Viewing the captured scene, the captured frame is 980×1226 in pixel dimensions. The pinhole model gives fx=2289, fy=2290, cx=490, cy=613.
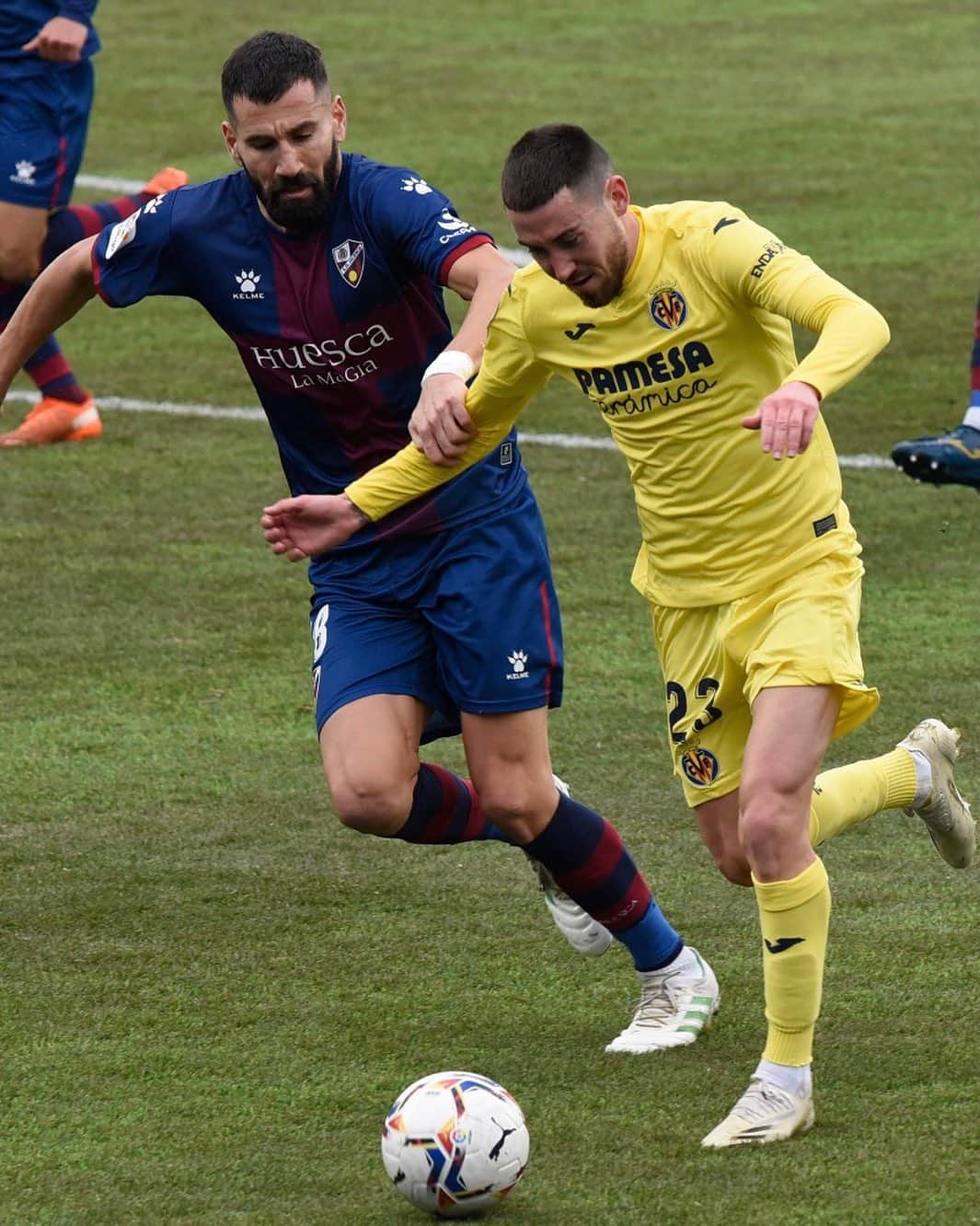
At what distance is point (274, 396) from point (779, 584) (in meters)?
1.42

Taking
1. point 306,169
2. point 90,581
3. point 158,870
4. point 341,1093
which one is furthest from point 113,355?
point 341,1093

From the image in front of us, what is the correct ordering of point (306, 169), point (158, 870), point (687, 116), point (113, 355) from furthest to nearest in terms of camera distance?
1. point (687, 116)
2. point (113, 355)
3. point (158, 870)
4. point (306, 169)

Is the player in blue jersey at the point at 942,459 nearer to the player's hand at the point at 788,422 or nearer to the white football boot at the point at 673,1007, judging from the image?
the white football boot at the point at 673,1007

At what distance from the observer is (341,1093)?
16.0 feet

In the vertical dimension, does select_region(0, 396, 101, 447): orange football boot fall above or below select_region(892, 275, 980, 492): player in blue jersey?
below

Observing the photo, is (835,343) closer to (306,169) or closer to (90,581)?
(306,169)

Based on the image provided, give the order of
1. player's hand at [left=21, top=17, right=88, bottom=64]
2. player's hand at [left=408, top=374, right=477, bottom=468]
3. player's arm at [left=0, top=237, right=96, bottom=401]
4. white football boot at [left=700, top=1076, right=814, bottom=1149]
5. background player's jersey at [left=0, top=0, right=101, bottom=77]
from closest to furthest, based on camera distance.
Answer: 1. white football boot at [left=700, top=1076, right=814, bottom=1149]
2. player's hand at [left=408, top=374, right=477, bottom=468]
3. player's arm at [left=0, top=237, right=96, bottom=401]
4. player's hand at [left=21, top=17, right=88, bottom=64]
5. background player's jersey at [left=0, top=0, right=101, bottom=77]

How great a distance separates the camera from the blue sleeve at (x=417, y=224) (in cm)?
527

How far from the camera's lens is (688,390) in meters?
4.96

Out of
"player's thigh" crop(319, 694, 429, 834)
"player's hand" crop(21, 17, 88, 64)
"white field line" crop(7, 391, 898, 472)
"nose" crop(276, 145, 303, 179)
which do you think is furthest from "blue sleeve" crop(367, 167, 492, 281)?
"player's hand" crop(21, 17, 88, 64)

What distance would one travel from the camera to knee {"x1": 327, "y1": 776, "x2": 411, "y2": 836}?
206 inches

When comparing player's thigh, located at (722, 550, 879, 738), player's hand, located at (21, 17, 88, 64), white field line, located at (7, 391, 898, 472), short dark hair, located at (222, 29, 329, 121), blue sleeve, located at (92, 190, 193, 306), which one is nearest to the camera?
player's thigh, located at (722, 550, 879, 738)

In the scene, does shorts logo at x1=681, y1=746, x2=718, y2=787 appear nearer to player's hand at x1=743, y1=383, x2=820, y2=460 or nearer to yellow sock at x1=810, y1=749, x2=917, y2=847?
yellow sock at x1=810, y1=749, x2=917, y2=847

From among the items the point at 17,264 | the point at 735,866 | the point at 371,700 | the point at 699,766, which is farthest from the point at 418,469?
the point at 17,264
